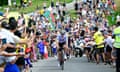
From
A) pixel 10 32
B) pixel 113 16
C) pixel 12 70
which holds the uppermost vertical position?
pixel 10 32

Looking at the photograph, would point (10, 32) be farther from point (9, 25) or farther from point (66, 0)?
point (66, 0)

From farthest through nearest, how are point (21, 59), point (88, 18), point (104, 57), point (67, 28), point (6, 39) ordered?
point (88, 18)
point (67, 28)
point (104, 57)
point (21, 59)
point (6, 39)

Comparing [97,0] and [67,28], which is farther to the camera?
[97,0]

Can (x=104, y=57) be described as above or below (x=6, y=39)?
below

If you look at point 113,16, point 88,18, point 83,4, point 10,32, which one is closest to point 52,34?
point 88,18

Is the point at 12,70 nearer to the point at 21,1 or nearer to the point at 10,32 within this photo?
the point at 10,32

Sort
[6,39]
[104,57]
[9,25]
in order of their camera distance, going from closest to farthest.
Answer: [6,39], [9,25], [104,57]

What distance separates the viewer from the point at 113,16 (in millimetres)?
52156

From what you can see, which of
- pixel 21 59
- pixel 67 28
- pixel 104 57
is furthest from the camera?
pixel 67 28

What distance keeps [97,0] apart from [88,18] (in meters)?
8.25

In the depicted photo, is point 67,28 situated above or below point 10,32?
below

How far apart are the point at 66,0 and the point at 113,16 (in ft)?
38.5

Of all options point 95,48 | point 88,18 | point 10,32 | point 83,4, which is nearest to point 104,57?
point 95,48

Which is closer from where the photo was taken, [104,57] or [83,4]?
[104,57]
